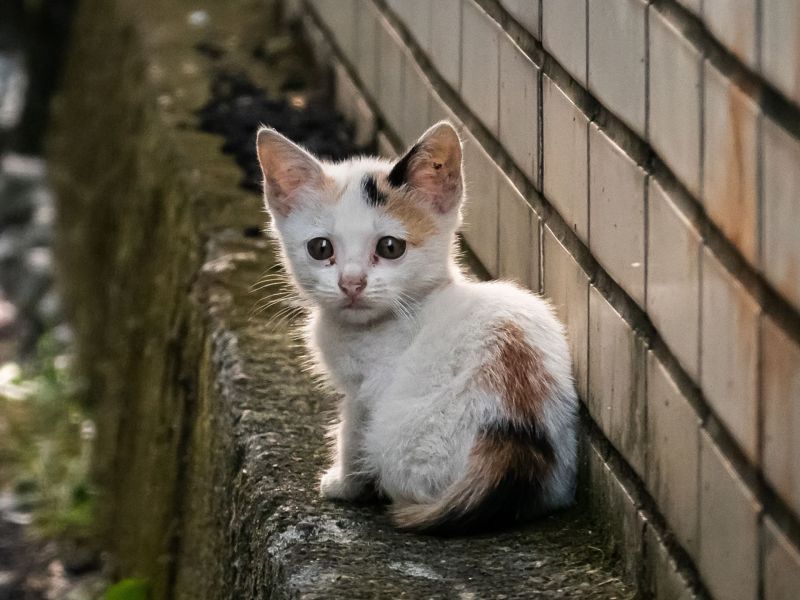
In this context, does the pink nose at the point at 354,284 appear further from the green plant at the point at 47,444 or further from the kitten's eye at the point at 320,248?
the green plant at the point at 47,444

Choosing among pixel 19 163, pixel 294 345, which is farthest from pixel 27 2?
pixel 294 345

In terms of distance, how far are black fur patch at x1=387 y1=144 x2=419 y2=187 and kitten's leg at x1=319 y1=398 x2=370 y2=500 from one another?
47cm

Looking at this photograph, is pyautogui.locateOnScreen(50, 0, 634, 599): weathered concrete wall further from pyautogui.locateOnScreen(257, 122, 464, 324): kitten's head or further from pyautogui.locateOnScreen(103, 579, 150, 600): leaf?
pyautogui.locateOnScreen(257, 122, 464, 324): kitten's head

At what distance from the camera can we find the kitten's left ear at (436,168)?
2725 mm

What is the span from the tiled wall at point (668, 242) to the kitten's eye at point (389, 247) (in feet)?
1.08

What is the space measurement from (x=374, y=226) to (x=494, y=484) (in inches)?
24.1

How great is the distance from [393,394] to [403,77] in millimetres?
1715

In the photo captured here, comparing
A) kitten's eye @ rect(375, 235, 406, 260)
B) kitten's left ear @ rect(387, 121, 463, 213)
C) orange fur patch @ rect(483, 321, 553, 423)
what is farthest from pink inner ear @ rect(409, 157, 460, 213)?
orange fur patch @ rect(483, 321, 553, 423)

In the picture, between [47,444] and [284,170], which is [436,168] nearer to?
[284,170]

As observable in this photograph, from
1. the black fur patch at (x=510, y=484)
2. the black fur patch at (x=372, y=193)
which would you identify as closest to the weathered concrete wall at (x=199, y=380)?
the black fur patch at (x=510, y=484)

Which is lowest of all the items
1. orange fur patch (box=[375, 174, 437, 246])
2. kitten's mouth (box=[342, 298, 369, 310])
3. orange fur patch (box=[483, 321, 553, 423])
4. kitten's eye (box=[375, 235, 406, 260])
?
orange fur patch (box=[483, 321, 553, 423])

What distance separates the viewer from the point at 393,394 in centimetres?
265

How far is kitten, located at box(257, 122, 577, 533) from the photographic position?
98.0 inches

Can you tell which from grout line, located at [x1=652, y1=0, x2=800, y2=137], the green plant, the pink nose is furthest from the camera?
the green plant
